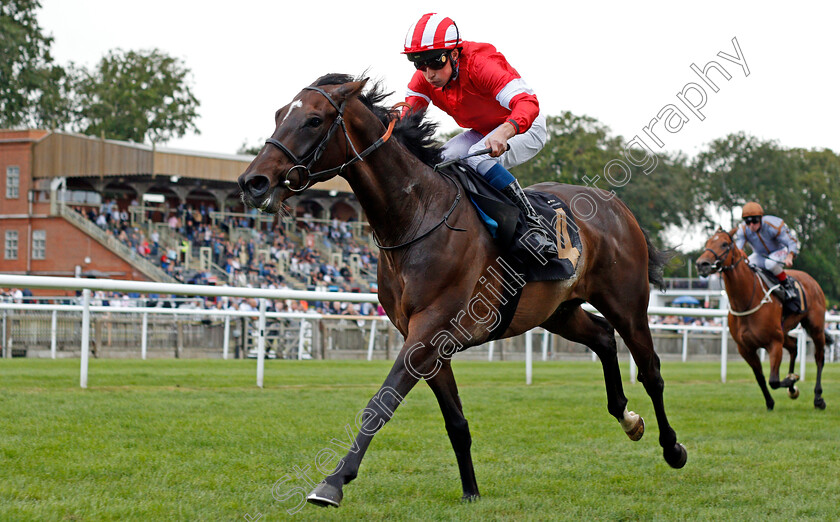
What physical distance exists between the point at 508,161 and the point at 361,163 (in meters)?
1.20

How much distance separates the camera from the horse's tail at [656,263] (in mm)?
6473

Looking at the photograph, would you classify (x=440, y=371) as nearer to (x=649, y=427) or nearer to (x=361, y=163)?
(x=361, y=163)

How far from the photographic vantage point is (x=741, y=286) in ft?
35.8

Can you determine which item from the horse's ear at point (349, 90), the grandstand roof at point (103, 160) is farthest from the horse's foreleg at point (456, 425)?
the grandstand roof at point (103, 160)

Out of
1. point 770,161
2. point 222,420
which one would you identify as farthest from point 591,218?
point 770,161

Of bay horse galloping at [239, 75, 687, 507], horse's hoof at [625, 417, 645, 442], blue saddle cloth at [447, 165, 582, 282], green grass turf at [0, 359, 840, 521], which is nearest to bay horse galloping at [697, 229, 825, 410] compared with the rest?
green grass turf at [0, 359, 840, 521]

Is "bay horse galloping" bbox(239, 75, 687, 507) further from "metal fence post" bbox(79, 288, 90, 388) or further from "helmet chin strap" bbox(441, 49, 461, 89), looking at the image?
"metal fence post" bbox(79, 288, 90, 388)

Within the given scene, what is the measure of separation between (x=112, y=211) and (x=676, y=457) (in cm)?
3100

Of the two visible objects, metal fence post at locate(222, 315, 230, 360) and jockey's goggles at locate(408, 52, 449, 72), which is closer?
jockey's goggles at locate(408, 52, 449, 72)

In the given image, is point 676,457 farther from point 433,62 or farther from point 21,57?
point 21,57

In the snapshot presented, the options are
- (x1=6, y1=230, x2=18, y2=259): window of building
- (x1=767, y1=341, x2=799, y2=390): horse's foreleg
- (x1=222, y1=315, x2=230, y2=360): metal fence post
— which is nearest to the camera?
(x1=767, y1=341, x2=799, y2=390): horse's foreleg

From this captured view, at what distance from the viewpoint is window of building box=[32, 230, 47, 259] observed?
1309 inches

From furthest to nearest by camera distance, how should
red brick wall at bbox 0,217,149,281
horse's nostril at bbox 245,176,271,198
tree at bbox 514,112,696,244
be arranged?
tree at bbox 514,112,696,244 → red brick wall at bbox 0,217,149,281 → horse's nostril at bbox 245,176,271,198

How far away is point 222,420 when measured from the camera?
713 centimetres
